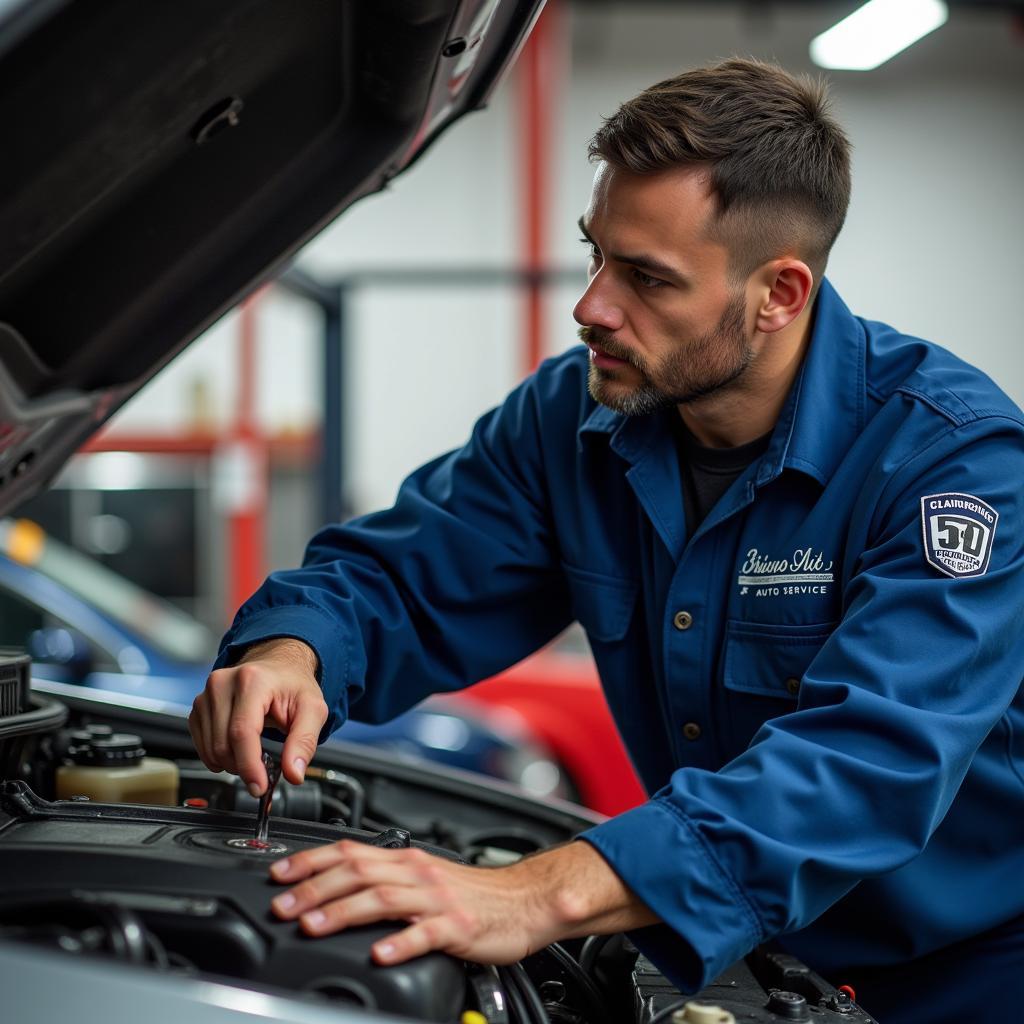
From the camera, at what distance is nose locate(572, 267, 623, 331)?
56.4 inches

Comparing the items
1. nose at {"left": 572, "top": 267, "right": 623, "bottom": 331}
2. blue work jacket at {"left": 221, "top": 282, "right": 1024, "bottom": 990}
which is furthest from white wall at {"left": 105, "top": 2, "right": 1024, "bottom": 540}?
nose at {"left": 572, "top": 267, "right": 623, "bottom": 331}

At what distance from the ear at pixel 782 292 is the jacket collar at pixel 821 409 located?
40mm

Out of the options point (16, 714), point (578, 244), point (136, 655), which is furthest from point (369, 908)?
point (578, 244)

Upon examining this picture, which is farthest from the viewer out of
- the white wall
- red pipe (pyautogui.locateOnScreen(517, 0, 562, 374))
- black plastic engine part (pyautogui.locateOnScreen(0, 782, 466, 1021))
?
the white wall

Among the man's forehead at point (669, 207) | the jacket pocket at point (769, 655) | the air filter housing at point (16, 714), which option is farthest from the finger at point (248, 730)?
the man's forehead at point (669, 207)

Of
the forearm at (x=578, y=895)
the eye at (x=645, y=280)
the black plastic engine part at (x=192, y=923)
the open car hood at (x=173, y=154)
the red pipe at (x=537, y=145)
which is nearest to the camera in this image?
the black plastic engine part at (x=192, y=923)

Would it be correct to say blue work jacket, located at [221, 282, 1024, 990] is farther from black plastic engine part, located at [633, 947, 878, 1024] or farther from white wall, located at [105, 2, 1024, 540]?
white wall, located at [105, 2, 1024, 540]

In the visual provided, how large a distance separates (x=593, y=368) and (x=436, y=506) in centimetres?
31

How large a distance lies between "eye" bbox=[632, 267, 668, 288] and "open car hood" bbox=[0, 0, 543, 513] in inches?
11.1

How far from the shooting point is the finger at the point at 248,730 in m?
1.22

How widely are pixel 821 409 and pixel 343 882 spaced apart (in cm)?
78

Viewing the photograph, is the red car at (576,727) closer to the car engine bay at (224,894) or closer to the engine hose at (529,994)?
the car engine bay at (224,894)

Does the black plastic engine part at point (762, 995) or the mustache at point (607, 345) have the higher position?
the mustache at point (607, 345)

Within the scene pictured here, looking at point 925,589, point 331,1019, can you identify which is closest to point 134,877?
point 331,1019
